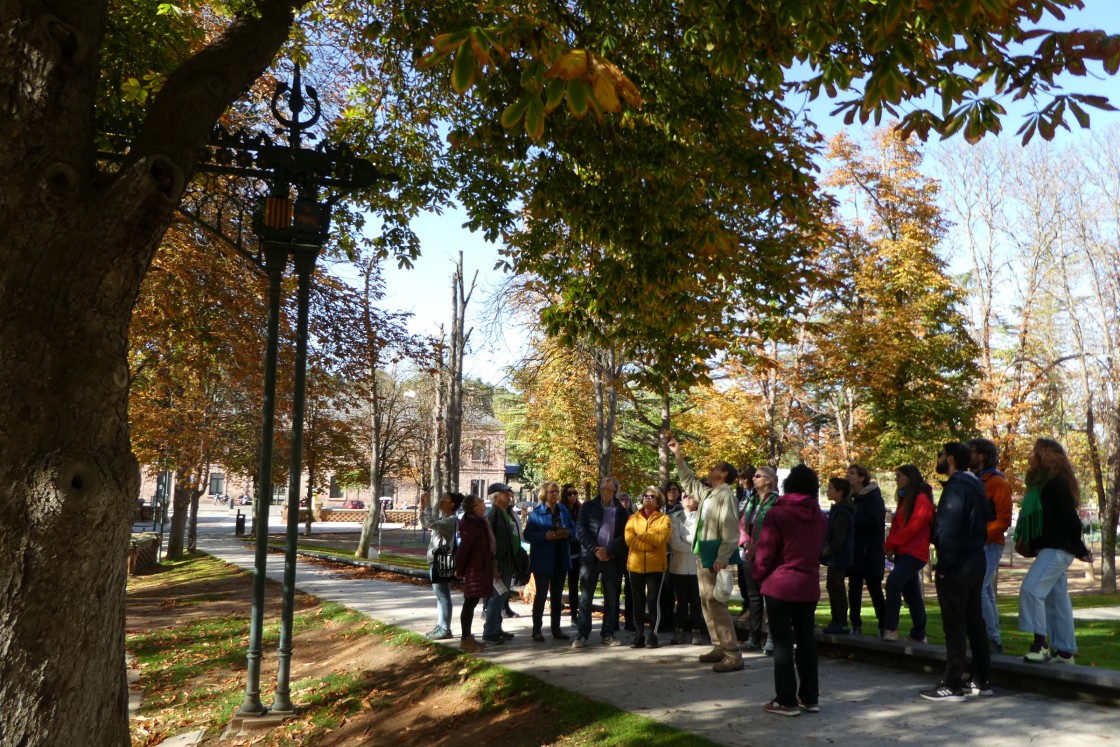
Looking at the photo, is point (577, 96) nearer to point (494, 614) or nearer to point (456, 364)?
point (494, 614)

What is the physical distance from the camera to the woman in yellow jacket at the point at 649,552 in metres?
8.48

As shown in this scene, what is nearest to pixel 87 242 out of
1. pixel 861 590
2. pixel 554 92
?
pixel 554 92

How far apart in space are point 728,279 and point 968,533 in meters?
4.47

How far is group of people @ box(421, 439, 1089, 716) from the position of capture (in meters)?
6.25

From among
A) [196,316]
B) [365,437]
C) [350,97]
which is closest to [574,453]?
[365,437]

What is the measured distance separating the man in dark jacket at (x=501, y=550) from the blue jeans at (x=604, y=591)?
930 millimetres

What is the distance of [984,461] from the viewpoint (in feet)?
24.1

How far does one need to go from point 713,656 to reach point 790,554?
215cm

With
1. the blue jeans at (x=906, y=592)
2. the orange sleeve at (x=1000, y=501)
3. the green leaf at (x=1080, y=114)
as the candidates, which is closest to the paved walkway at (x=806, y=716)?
the blue jeans at (x=906, y=592)

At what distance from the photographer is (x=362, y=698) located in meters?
7.86

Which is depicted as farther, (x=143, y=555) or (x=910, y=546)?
(x=143, y=555)

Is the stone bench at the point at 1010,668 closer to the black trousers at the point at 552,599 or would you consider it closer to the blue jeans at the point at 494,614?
the black trousers at the point at 552,599

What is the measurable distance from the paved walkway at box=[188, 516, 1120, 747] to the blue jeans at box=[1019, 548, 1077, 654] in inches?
26.5

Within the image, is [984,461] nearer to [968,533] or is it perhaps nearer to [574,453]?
[968,533]
